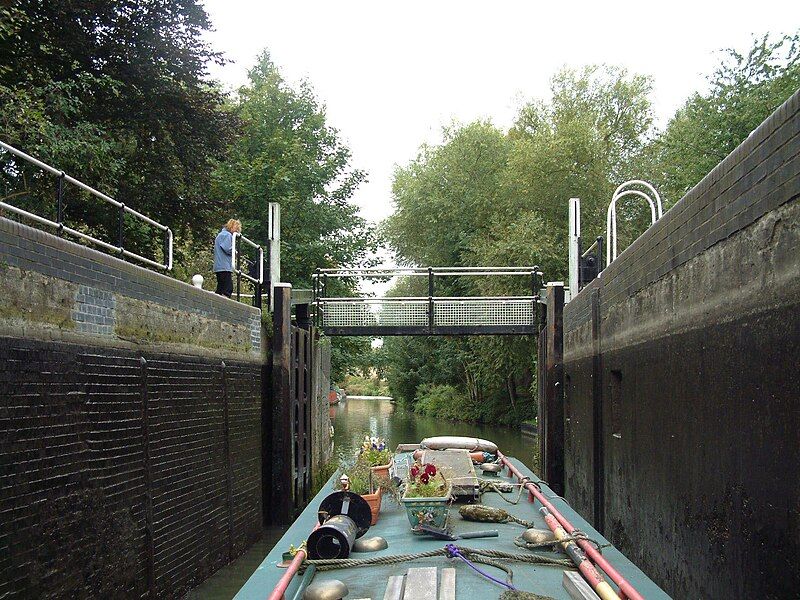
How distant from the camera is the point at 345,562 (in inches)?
217

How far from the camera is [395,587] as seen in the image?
4828mm

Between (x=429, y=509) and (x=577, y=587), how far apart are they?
1.70 meters

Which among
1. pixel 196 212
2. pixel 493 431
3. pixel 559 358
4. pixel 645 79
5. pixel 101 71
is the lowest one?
pixel 493 431

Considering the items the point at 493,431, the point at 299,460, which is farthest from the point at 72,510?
the point at 493,431

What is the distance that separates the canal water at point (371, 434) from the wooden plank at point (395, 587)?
198 inches

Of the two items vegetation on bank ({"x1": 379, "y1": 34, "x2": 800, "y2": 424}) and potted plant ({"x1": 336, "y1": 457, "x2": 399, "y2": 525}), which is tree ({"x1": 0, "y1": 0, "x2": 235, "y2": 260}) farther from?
vegetation on bank ({"x1": 379, "y1": 34, "x2": 800, "y2": 424})

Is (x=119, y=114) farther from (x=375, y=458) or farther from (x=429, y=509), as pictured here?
(x=429, y=509)

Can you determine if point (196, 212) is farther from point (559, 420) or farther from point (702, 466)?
point (702, 466)

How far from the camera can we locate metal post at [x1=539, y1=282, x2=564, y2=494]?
15812 mm

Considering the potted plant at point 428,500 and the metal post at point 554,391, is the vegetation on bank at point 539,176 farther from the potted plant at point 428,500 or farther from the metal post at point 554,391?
the potted plant at point 428,500

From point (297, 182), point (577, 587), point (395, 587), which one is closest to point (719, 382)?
point (577, 587)

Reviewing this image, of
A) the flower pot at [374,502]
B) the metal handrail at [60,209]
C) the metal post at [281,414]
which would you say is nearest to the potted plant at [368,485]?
the flower pot at [374,502]

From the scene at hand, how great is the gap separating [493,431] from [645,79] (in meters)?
14.6

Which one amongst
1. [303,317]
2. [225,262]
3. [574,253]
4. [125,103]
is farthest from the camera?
[125,103]
